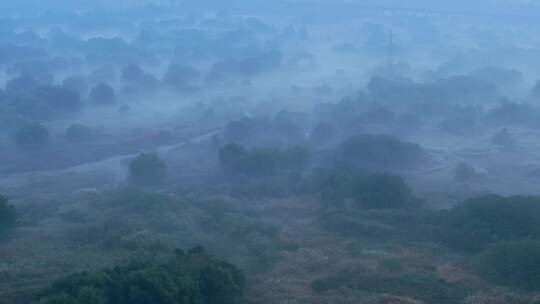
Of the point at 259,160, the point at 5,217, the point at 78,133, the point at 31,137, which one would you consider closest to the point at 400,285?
the point at 5,217

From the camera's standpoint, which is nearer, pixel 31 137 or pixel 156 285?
pixel 156 285

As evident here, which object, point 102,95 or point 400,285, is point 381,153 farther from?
point 102,95

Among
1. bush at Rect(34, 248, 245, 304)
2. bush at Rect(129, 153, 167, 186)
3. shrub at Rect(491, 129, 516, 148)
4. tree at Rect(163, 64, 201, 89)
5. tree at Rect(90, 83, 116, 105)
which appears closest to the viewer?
bush at Rect(34, 248, 245, 304)

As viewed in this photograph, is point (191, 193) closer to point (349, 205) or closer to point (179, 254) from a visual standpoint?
point (349, 205)

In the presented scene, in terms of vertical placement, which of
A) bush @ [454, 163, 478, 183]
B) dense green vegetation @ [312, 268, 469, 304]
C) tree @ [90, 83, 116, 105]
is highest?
tree @ [90, 83, 116, 105]

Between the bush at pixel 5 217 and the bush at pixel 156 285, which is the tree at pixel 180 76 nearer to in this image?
the bush at pixel 5 217

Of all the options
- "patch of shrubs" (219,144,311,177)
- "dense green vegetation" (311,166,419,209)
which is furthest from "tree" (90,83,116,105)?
"dense green vegetation" (311,166,419,209)

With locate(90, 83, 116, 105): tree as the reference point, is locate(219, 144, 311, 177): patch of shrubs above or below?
below

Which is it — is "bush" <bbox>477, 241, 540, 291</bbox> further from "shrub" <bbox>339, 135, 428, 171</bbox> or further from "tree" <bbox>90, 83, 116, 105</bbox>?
"tree" <bbox>90, 83, 116, 105</bbox>
